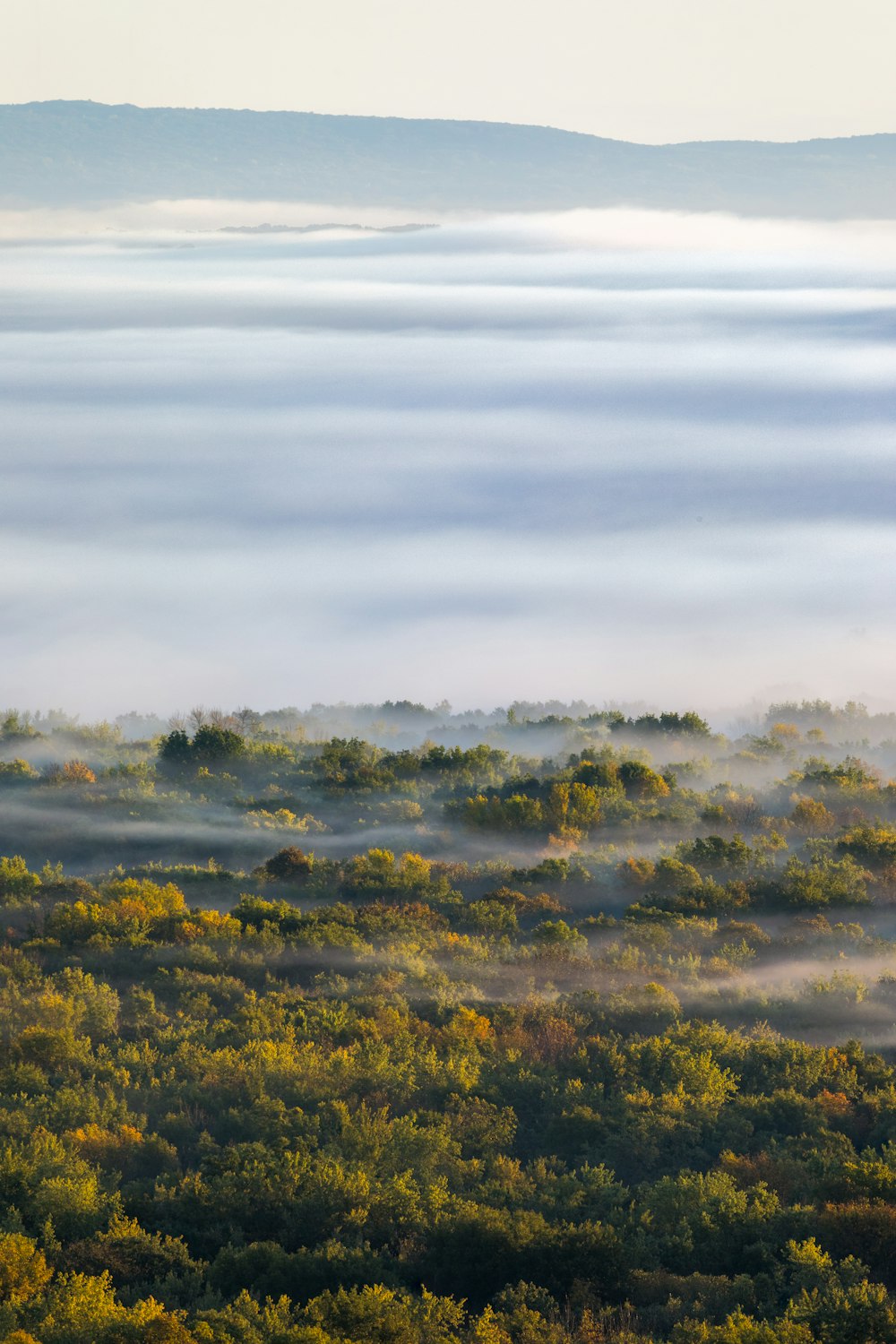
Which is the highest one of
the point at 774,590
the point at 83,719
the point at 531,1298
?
the point at 774,590

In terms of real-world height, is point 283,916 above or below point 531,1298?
above

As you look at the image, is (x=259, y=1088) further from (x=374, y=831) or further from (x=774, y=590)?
(x=774, y=590)

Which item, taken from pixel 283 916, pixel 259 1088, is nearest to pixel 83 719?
pixel 283 916

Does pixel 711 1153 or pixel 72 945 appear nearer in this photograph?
pixel 711 1153

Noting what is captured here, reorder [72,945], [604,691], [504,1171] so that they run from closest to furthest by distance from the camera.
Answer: [504,1171], [72,945], [604,691]

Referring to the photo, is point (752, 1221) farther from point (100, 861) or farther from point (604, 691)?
point (604, 691)

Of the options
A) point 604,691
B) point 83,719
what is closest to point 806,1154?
point 83,719


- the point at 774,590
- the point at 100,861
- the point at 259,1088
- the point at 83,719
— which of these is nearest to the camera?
the point at 259,1088
